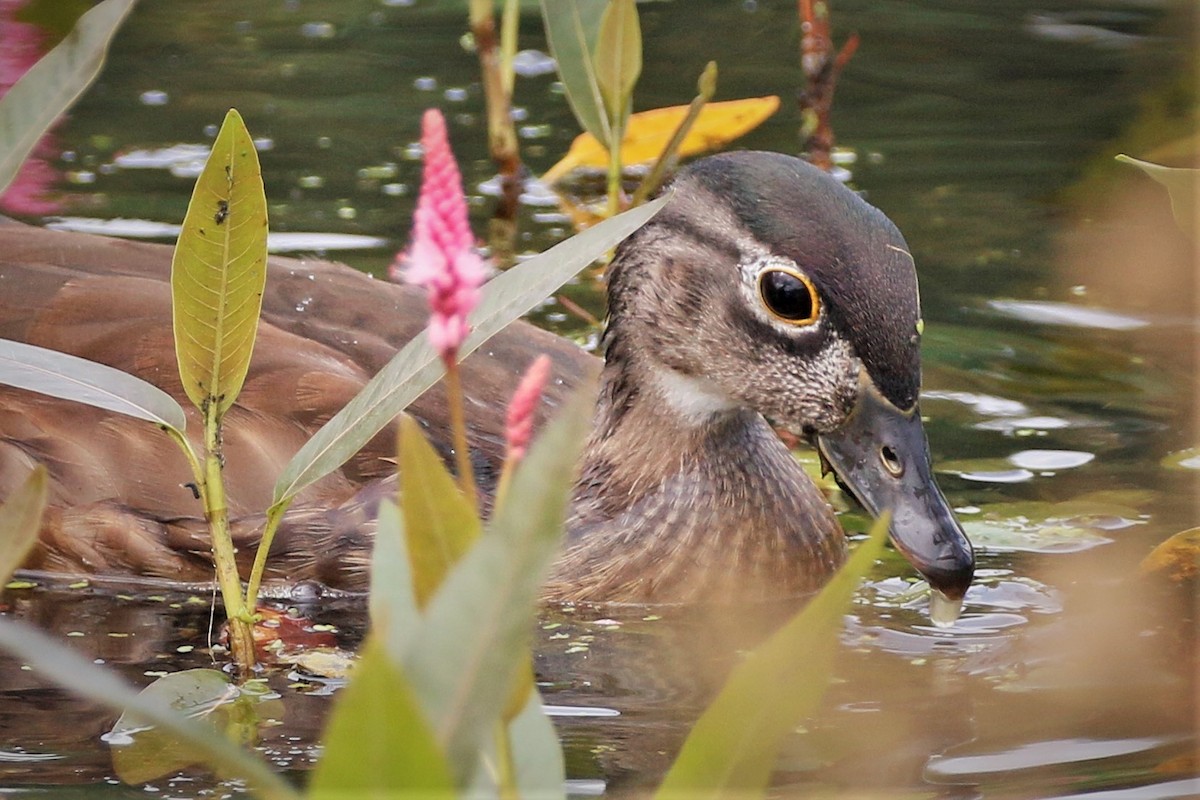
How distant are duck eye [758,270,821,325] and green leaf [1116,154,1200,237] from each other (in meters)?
1.00

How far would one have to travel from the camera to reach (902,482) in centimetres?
409

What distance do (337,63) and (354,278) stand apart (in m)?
3.01

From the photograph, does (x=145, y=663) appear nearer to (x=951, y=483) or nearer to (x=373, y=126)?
(x=951, y=483)

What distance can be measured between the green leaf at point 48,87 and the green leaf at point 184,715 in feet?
3.14

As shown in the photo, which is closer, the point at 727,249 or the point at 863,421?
the point at 863,421

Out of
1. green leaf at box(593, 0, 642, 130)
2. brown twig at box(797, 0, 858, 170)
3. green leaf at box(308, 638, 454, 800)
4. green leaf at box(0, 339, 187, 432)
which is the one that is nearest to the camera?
green leaf at box(308, 638, 454, 800)

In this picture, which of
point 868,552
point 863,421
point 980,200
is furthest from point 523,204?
point 868,552

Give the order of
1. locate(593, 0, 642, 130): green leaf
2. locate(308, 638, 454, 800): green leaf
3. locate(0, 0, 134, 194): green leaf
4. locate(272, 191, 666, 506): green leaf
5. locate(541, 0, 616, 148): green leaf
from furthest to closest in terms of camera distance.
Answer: locate(541, 0, 616, 148): green leaf
locate(593, 0, 642, 130): green leaf
locate(0, 0, 134, 194): green leaf
locate(272, 191, 666, 506): green leaf
locate(308, 638, 454, 800): green leaf

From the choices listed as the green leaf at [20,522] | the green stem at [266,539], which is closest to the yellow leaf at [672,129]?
the green stem at [266,539]

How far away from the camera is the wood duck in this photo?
4.43 metres

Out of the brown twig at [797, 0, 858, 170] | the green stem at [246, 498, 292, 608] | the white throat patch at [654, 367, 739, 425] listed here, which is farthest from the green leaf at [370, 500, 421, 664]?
the brown twig at [797, 0, 858, 170]

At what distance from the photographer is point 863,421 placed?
4141 millimetres

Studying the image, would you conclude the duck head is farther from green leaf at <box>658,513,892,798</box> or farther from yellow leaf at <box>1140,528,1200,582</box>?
green leaf at <box>658,513,892,798</box>

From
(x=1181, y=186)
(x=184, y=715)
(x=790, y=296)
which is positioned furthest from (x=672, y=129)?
(x=184, y=715)
